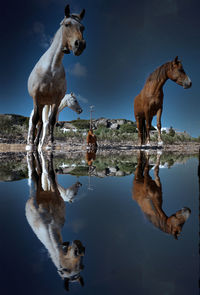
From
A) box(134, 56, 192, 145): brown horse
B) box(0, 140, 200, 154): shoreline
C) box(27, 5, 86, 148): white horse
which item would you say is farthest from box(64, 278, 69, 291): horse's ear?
box(134, 56, 192, 145): brown horse

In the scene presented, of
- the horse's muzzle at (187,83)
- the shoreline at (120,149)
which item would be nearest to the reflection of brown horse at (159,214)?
the shoreline at (120,149)

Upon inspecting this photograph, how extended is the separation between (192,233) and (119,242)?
10 centimetres

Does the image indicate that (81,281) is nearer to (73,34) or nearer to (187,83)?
(73,34)

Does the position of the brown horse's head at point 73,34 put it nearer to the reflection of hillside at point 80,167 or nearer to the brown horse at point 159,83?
the reflection of hillside at point 80,167

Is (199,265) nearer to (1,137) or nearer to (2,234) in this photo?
(2,234)

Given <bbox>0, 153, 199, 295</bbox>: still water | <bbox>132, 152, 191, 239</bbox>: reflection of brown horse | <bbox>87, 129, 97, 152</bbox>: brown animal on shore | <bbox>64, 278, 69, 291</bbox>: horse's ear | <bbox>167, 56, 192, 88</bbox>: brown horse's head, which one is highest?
<bbox>167, 56, 192, 88</bbox>: brown horse's head

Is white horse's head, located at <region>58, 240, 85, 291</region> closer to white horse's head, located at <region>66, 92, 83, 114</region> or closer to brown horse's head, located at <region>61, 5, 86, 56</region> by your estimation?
brown horse's head, located at <region>61, 5, 86, 56</region>

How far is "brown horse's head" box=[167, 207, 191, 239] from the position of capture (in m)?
0.29

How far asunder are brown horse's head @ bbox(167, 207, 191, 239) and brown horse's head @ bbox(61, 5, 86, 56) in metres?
2.12

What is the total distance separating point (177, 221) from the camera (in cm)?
32

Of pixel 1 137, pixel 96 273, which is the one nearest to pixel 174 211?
pixel 96 273

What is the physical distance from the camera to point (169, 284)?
7.2 inches

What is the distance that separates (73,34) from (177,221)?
7.71 ft

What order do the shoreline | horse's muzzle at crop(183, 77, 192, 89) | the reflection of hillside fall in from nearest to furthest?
1. the reflection of hillside
2. the shoreline
3. horse's muzzle at crop(183, 77, 192, 89)
